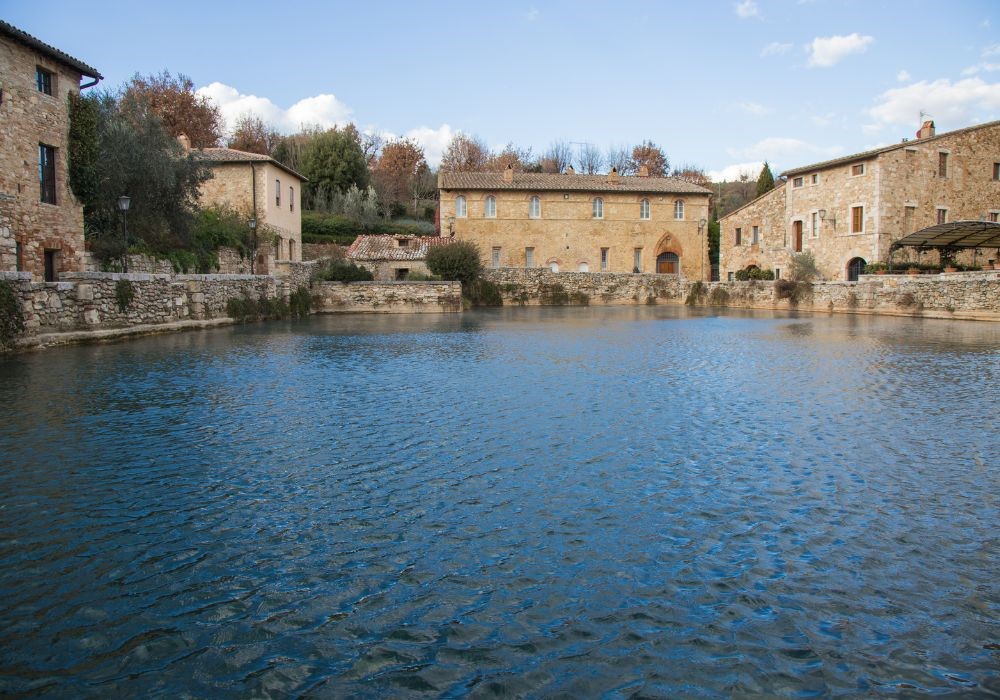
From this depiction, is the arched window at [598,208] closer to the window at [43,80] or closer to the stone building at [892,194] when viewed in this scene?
the stone building at [892,194]

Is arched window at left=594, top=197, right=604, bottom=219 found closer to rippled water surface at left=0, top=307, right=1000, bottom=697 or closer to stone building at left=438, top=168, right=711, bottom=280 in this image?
stone building at left=438, top=168, right=711, bottom=280

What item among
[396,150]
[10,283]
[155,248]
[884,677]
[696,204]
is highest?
[396,150]

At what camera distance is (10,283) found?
47.8 ft

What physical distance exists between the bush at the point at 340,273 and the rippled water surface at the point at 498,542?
25053 millimetres

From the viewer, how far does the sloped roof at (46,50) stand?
1919 cm

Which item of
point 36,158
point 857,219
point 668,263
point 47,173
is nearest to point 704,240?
point 668,263

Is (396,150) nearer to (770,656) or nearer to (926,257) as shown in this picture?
(926,257)

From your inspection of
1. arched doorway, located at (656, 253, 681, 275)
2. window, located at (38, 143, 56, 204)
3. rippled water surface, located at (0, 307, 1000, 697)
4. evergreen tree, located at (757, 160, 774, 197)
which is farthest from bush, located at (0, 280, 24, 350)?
evergreen tree, located at (757, 160, 774, 197)

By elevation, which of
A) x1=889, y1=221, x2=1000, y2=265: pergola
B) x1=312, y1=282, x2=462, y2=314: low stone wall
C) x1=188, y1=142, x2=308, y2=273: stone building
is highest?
x1=188, y1=142, x2=308, y2=273: stone building

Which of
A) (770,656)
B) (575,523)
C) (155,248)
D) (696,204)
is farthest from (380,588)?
(696,204)

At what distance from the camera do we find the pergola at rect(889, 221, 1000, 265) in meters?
31.0

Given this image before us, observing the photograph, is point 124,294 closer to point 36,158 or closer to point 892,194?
point 36,158

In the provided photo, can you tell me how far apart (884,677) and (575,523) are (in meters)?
2.24

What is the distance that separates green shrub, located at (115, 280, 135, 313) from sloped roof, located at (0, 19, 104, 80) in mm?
7629
